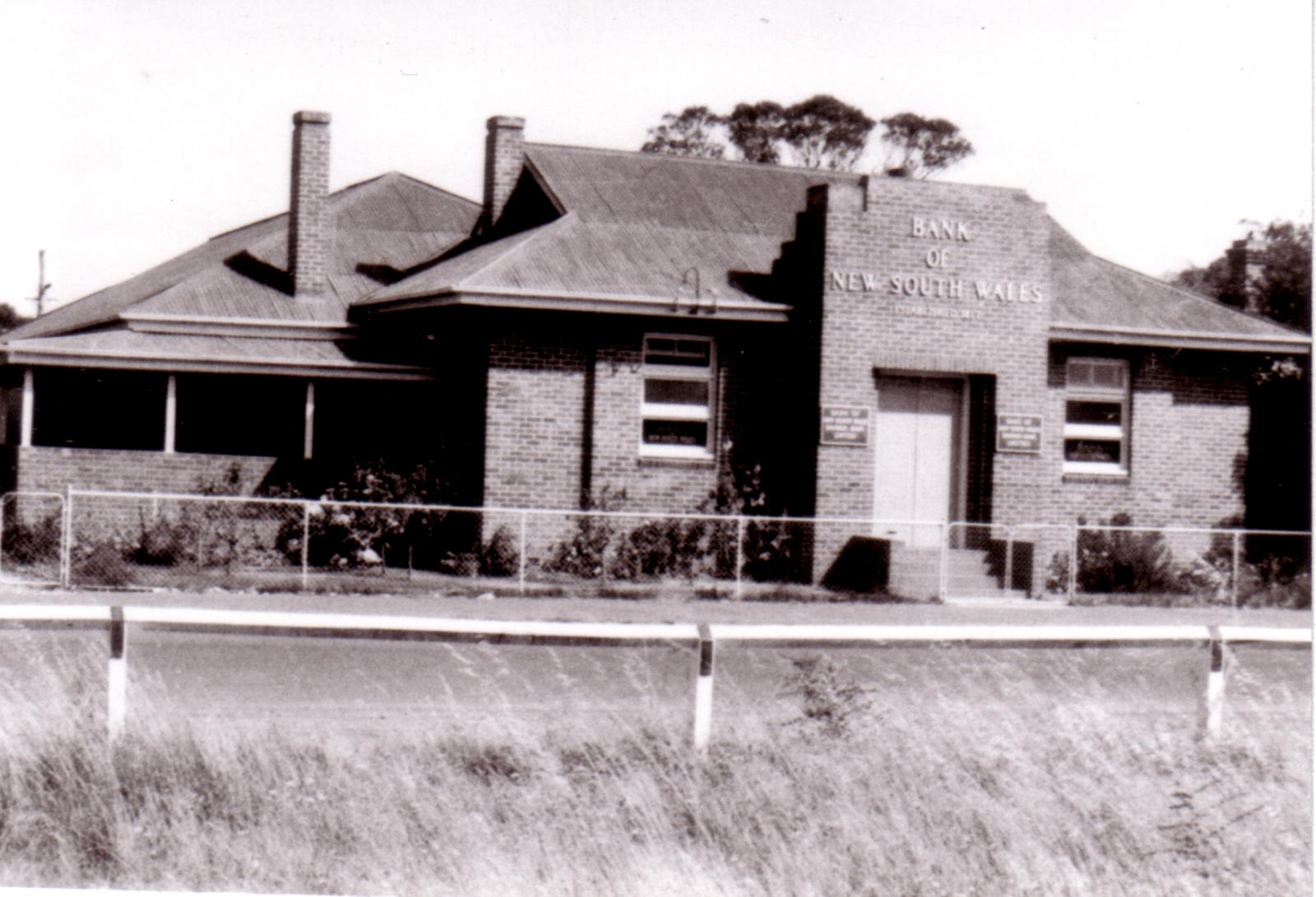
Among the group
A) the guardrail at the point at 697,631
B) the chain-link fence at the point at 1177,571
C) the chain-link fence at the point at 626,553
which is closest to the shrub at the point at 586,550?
the chain-link fence at the point at 626,553

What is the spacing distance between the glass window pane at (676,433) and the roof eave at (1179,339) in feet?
15.5

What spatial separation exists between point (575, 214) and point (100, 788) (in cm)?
1721

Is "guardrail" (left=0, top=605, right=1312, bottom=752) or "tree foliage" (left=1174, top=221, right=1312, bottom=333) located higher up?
"tree foliage" (left=1174, top=221, right=1312, bottom=333)

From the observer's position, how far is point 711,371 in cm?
2289

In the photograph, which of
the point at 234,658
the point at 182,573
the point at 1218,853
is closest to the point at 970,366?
the point at 182,573

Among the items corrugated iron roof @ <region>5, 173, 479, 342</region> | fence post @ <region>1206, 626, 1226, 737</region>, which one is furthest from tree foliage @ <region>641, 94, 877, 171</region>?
fence post @ <region>1206, 626, 1226, 737</region>

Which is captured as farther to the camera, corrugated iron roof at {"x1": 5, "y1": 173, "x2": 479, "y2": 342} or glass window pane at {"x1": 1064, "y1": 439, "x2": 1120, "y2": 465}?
corrugated iron roof at {"x1": 5, "y1": 173, "x2": 479, "y2": 342}

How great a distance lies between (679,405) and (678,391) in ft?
0.60

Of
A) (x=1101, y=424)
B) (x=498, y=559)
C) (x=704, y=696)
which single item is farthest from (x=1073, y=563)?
(x=704, y=696)

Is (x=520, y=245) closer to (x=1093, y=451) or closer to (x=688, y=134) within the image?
(x=1093, y=451)

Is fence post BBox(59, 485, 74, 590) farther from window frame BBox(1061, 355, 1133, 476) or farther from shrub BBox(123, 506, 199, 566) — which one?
window frame BBox(1061, 355, 1133, 476)

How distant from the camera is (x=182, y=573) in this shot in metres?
19.6

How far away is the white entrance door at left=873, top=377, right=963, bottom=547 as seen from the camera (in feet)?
74.1

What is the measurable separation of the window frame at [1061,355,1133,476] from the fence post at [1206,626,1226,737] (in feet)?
47.6
